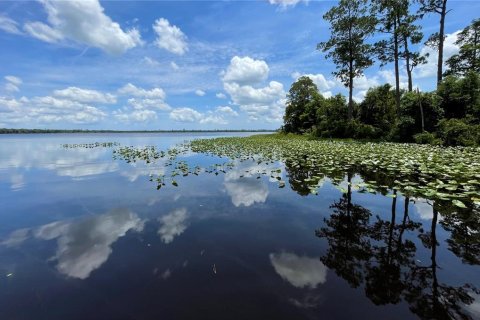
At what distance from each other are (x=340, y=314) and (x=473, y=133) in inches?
940

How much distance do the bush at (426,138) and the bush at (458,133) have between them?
71cm

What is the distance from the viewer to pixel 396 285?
3441 millimetres

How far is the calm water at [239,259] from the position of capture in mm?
3115

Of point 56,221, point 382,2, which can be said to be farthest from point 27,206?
point 382,2

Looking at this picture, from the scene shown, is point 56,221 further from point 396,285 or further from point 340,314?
point 396,285

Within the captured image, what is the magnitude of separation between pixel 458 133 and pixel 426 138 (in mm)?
2227

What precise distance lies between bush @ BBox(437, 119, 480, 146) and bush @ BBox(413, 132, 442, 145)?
709 mm

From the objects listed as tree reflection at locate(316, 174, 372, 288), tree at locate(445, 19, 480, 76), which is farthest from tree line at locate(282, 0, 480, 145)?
tree reflection at locate(316, 174, 372, 288)

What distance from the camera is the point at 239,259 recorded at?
4.28 metres

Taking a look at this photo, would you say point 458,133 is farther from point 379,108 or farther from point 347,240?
point 347,240

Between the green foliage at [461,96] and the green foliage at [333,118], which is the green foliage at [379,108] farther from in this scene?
the green foliage at [461,96]

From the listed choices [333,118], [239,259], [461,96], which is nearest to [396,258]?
[239,259]

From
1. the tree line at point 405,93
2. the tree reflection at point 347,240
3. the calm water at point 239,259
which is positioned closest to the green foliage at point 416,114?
the tree line at point 405,93

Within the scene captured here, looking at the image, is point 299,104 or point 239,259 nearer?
point 239,259
